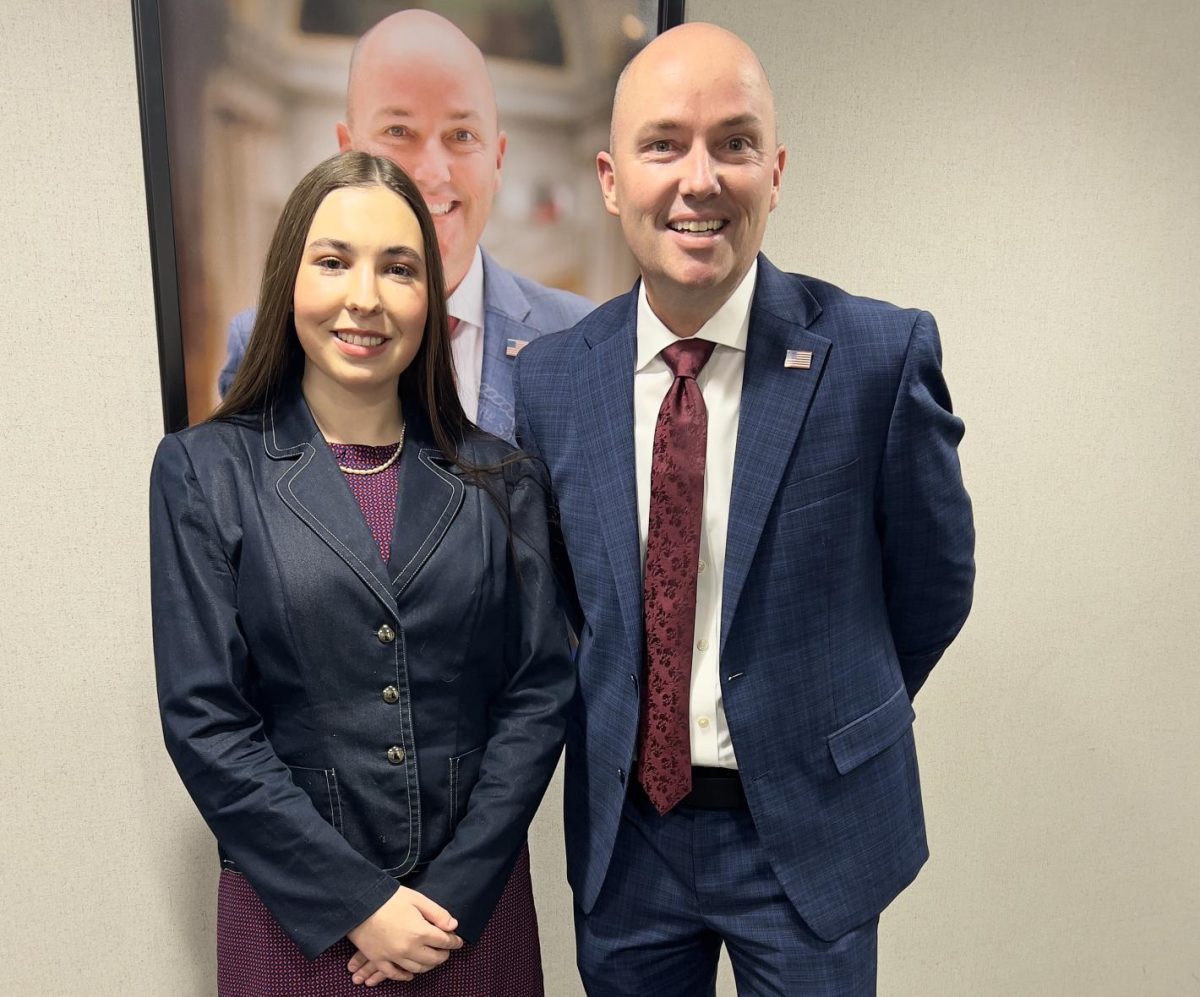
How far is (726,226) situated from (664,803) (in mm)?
787

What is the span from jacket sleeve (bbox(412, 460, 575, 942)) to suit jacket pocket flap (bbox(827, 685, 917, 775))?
38 cm

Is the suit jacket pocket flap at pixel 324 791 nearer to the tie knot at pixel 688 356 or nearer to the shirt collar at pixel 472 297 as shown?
the tie knot at pixel 688 356

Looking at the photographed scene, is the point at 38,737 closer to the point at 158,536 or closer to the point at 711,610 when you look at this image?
the point at 158,536

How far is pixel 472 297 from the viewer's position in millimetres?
1947

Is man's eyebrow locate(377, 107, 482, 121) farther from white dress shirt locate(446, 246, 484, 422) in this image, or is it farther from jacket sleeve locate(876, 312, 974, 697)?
jacket sleeve locate(876, 312, 974, 697)

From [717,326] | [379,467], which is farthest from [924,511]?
[379,467]

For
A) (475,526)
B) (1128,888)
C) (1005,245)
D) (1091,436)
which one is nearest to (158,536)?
A: (475,526)

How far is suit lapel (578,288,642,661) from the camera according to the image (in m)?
→ 1.45

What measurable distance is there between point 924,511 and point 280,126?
4.05 ft

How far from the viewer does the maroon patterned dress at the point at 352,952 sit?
4.48 ft

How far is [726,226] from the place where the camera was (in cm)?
141

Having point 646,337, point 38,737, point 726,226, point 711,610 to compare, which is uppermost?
point 726,226

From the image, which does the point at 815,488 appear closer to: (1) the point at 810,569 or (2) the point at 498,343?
(1) the point at 810,569

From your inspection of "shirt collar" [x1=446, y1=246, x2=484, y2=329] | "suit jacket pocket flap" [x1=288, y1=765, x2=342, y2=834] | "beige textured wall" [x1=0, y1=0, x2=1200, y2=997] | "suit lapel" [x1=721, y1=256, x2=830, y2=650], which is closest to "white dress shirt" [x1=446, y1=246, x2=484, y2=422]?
"shirt collar" [x1=446, y1=246, x2=484, y2=329]
